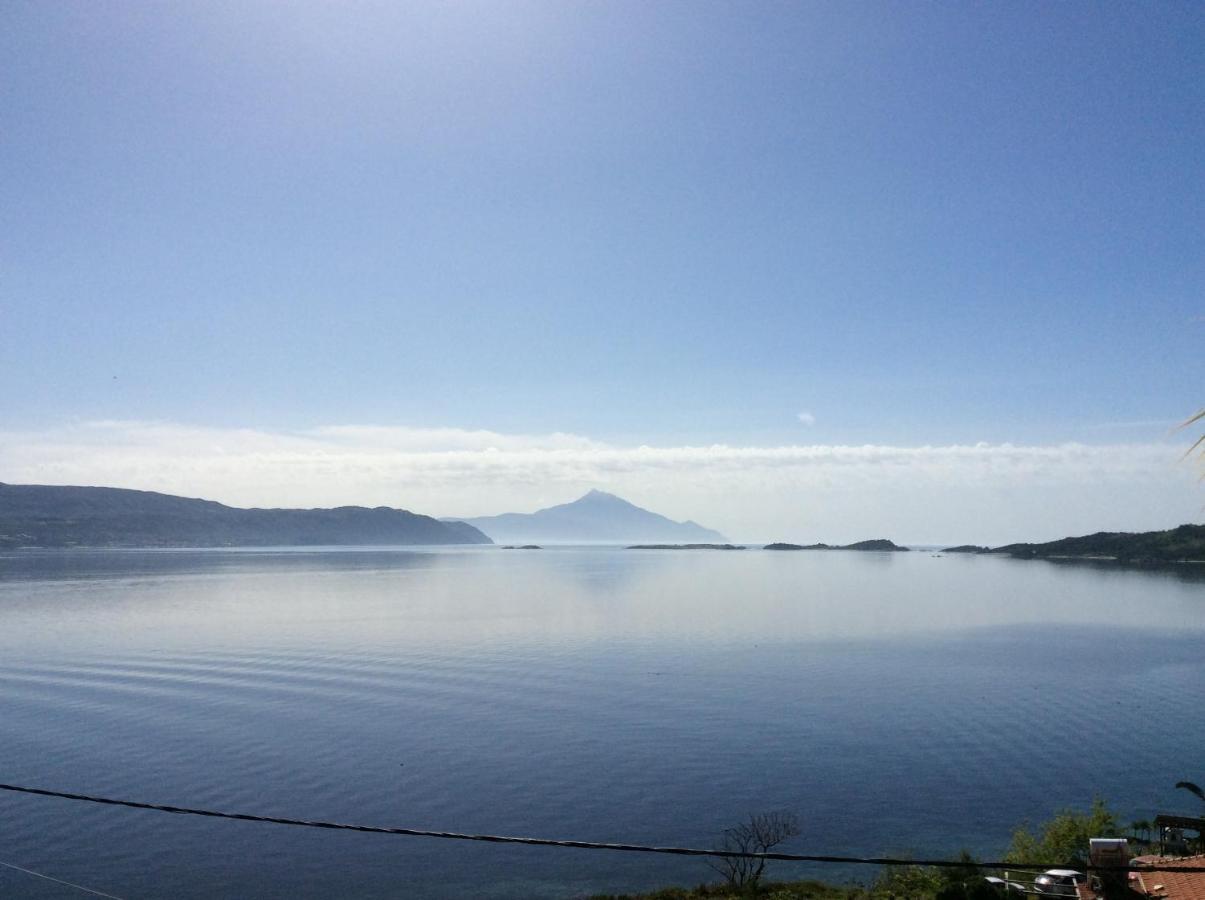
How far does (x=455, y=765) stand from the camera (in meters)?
33.8

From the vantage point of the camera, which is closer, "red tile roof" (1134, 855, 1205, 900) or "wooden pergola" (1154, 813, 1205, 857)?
"red tile roof" (1134, 855, 1205, 900)

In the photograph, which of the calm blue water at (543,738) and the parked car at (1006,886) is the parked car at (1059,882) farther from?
the calm blue water at (543,738)

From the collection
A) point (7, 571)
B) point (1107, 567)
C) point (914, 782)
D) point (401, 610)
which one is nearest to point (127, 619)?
point (401, 610)

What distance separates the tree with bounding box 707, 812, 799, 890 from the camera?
24438 mm

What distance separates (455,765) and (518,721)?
309 inches

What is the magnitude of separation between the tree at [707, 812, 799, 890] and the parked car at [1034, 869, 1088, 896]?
24.8 ft

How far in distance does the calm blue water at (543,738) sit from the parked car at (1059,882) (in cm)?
367

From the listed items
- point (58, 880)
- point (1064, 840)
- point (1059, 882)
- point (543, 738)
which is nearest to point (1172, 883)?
point (1059, 882)

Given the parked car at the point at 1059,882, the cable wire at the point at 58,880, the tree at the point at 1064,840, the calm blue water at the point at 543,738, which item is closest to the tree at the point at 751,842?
the calm blue water at the point at 543,738

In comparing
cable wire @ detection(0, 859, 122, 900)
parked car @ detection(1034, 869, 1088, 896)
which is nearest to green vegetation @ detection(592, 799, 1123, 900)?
parked car @ detection(1034, 869, 1088, 896)

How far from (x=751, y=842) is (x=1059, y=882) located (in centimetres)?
905

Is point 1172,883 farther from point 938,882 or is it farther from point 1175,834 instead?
point 938,882

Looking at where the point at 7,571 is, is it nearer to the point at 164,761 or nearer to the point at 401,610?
the point at 401,610

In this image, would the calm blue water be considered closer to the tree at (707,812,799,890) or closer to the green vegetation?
the tree at (707,812,799,890)
